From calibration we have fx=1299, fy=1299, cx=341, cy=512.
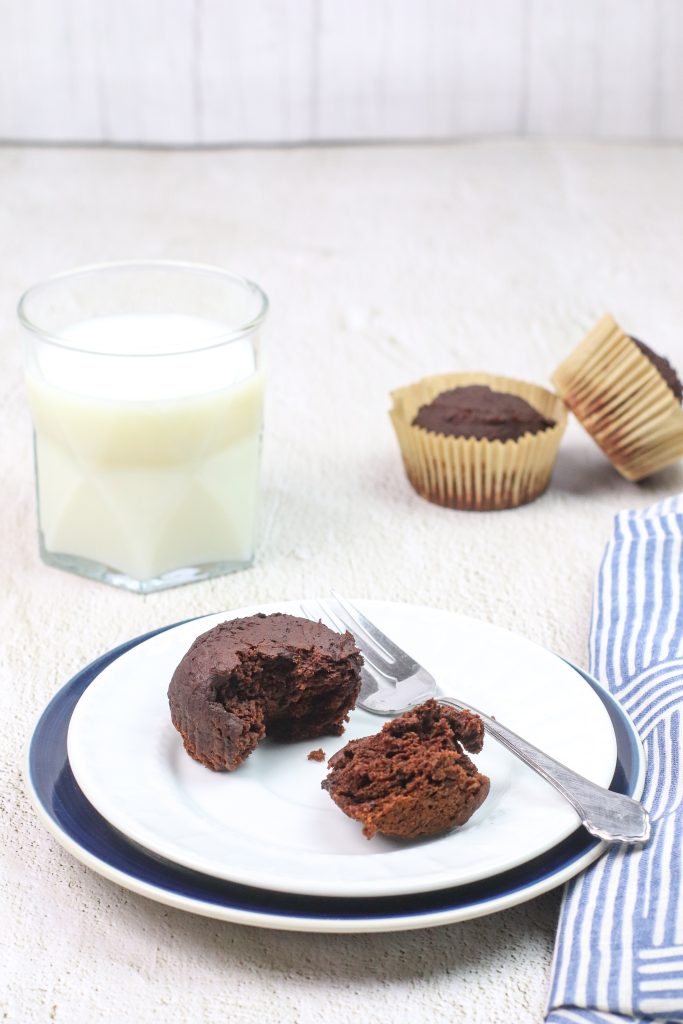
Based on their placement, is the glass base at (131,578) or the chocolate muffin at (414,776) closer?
the chocolate muffin at (414,776)

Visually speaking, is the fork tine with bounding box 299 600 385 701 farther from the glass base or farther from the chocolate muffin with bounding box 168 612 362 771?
the glass base

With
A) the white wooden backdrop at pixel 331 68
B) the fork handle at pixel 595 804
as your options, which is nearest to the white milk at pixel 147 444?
the fork handle at pixel 595 804

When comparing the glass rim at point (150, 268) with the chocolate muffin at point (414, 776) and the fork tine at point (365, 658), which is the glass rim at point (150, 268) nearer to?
the fork tine at point (365, 658)

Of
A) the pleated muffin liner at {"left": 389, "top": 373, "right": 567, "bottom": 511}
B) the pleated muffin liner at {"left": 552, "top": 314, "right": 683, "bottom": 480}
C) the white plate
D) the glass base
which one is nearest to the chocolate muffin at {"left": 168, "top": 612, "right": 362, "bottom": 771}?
the white plate

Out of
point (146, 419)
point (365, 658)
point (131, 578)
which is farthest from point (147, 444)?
point (365, 658)

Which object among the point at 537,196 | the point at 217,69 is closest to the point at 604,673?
the point at 537,196

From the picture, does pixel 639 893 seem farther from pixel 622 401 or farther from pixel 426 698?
pixel 622 401

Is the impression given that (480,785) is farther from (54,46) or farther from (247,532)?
(54,46)
